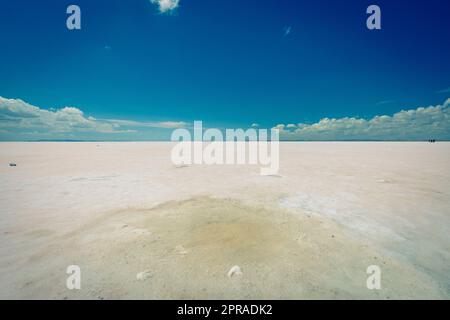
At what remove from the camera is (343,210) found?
254 inches

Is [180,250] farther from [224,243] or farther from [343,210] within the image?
[343,210]

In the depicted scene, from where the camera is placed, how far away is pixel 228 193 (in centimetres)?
834

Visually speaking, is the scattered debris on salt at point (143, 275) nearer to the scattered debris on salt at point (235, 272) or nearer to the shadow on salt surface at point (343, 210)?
the scattered debris on salt at point (235, 272)

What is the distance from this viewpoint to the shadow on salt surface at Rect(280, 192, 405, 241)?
5.02 m

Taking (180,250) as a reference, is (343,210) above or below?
above

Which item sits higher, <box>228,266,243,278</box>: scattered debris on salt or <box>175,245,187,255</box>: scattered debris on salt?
<box>175,245,187,255</box>: scattered debris on salt

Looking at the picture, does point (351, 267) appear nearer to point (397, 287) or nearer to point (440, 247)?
point (397, 287)

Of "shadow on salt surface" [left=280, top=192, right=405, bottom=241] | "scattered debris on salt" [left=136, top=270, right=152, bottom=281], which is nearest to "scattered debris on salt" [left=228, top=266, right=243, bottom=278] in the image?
"scattered debris on salt" [left=136, top=270, right=152, bottom=281]

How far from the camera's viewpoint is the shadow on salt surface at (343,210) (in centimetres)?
502

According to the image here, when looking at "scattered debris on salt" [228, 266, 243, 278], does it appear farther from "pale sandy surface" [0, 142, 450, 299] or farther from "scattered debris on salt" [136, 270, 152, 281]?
"scattered debris on salt" [136, 270, 152, 281]

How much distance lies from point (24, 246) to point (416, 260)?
750 centimetres

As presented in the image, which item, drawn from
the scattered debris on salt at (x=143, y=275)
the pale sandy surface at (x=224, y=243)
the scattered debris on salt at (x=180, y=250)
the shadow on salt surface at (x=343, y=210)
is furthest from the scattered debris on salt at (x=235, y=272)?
the shadow on salt surface at (x=343, y=210)

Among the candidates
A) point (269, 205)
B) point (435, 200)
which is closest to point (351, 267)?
point (269, 205)

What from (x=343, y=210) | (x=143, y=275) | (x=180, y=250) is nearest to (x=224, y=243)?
(x=180, y=250)
